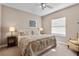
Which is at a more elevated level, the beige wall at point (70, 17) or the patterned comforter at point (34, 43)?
the beige wall at point (70, 17)

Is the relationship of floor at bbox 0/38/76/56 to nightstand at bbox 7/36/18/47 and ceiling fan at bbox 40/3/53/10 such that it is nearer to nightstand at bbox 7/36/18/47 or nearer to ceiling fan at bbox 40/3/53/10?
nightstand at bbox 7/36/18/47

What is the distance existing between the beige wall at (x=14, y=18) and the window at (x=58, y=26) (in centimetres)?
47

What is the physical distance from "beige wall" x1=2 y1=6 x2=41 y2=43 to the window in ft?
1.55

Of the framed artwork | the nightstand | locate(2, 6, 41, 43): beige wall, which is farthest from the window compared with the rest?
the nightstand

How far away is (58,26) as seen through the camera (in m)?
1.73

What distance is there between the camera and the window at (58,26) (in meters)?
1.68

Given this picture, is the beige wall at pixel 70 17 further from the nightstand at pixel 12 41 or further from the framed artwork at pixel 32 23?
the nightstand at pixel 12 41

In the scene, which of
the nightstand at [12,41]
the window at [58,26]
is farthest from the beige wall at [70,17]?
the nightstand at [12,41]

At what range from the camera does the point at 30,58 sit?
1.57m

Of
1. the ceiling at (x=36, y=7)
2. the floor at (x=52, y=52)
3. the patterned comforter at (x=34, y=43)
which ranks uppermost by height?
the ceiling at (x=36, y=7)

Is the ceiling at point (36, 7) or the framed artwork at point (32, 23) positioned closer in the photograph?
the ceiling at point (36, 7)

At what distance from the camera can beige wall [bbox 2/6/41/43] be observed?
1.61 m

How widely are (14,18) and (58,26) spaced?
0.88 meters

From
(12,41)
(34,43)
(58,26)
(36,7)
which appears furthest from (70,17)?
(12,41)
